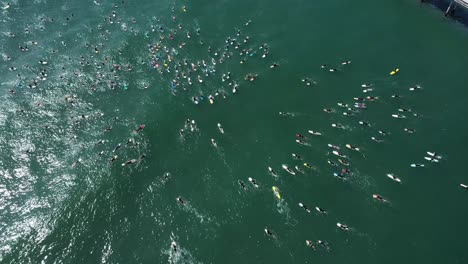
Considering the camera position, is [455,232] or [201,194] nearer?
[455,232]

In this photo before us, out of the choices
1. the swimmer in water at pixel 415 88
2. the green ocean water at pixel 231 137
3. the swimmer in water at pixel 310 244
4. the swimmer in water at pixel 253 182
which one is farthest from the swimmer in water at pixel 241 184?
the swimmer in water at pixel 415 88

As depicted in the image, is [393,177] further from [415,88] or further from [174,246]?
[174,246]

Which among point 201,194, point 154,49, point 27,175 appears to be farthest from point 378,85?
point 27,175

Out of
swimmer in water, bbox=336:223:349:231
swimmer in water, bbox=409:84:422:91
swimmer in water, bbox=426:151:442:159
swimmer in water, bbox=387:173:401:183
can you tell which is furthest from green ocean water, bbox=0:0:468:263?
swimmer in water, bbox=426:151:442:159

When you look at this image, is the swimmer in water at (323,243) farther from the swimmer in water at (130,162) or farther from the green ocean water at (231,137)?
the swimmer in water at (130,162)

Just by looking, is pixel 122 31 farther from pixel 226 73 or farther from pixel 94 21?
pixel 226 73

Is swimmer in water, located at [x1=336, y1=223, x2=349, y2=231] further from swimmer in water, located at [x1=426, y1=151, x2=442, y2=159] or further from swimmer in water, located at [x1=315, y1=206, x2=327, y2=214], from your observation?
swimmer in water, located at [x1=426, y1=151, x2=442, y2=159]

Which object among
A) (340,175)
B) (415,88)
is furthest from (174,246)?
(415,88)

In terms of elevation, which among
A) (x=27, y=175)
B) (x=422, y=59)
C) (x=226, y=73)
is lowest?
(x=27, y=175)

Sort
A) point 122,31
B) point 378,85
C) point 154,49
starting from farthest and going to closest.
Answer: point 122,31
point 154,49
point 378,85
